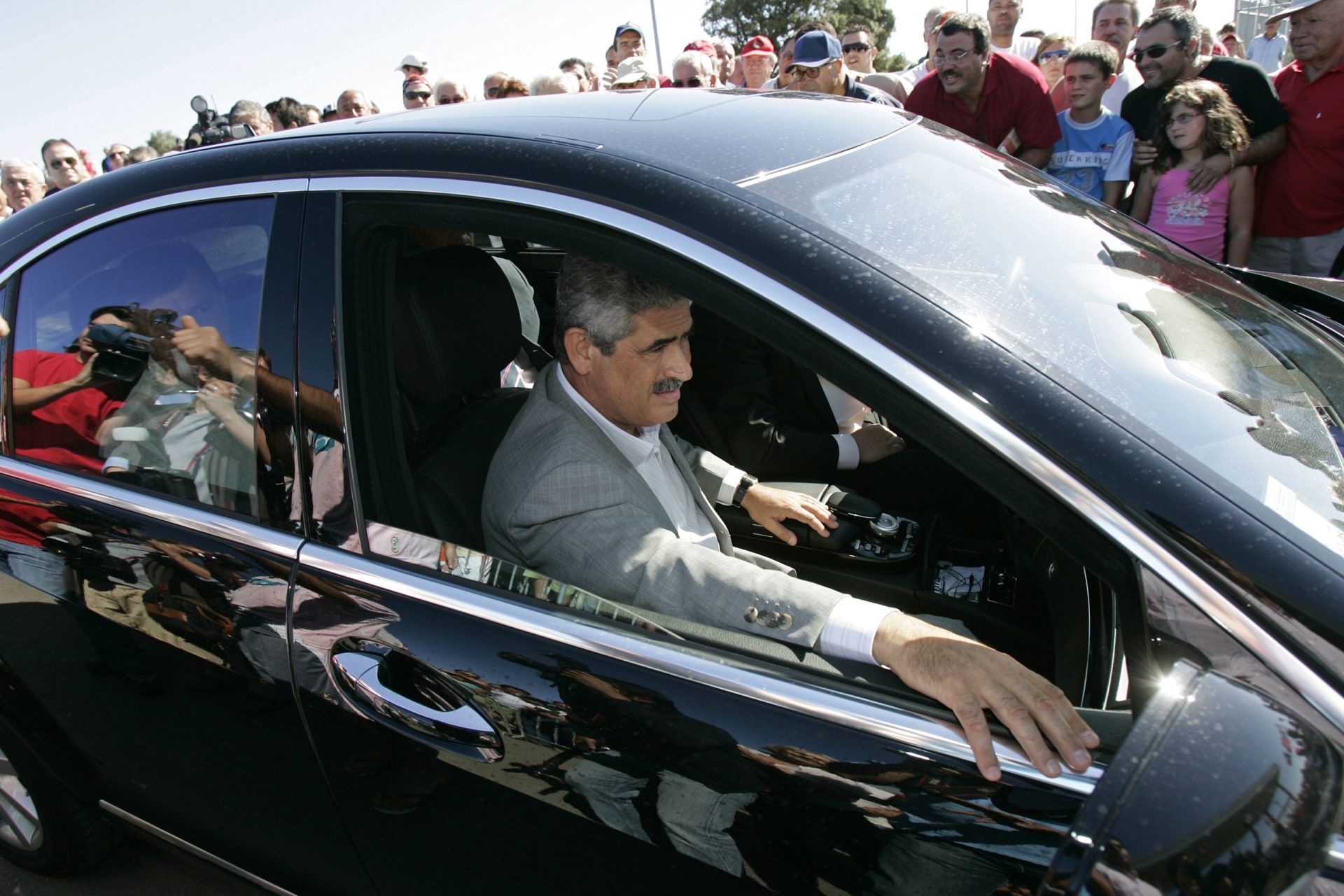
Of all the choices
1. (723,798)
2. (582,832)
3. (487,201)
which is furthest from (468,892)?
(487,201)

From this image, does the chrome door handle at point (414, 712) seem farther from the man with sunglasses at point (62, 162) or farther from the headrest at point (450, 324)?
the man with sunglasses at point (62, 162)

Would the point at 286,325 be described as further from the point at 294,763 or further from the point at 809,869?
the point at 809,869

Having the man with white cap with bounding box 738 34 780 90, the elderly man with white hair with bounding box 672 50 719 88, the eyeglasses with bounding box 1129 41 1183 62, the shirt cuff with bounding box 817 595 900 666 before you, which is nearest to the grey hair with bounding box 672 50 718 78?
the elderly man with white hair with bounding box 672 50 719 88

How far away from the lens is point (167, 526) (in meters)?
1.46

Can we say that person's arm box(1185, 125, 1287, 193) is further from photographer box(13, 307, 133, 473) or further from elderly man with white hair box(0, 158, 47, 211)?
elderly man with white hair box(0, 158, 47, 211)

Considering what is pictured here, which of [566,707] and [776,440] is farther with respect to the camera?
[776,440]

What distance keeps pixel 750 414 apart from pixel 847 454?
0.31 metres

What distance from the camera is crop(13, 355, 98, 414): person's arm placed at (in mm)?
1644

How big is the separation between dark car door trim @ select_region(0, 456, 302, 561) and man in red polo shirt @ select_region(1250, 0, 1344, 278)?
13.4ft

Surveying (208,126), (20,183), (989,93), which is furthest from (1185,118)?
(20,183)

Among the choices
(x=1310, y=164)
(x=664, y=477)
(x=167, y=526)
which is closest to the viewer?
(x=167, y=526)

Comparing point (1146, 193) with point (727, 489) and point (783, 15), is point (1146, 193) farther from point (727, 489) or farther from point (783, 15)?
point (783, 15)

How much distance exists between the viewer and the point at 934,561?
2117mm

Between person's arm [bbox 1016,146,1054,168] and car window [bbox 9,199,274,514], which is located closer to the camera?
car window [bbox 9,199,274,514]
